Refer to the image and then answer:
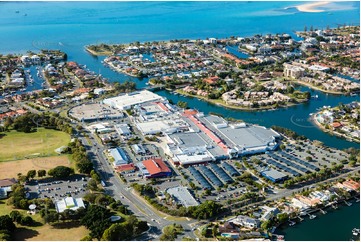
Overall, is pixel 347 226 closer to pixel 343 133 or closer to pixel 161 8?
pixel 343 133

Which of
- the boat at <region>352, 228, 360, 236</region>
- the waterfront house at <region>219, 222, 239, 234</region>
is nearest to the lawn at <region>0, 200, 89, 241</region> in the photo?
the waterfront house at <region>219, 222, 239, 234</region>

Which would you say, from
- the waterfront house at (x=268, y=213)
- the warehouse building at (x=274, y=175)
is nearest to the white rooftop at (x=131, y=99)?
the warehouse building at (x=274, y=175)

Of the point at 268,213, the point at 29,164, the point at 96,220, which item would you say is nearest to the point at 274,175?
the point at 268,213

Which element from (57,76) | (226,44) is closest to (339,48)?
(226,44)

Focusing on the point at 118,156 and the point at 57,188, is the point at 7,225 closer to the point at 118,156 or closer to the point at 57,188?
the point at 57,188

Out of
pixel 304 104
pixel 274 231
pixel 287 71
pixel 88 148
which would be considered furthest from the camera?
pixel 287 71

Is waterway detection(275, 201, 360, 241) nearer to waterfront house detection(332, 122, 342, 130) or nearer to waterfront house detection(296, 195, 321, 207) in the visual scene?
waterfront house detection(296, 195, 321, 207)

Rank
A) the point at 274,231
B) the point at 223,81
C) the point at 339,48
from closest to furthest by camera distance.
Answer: the point at 274,231 < the point at 223,81 < the point at 339,48
